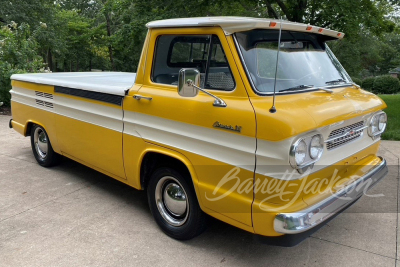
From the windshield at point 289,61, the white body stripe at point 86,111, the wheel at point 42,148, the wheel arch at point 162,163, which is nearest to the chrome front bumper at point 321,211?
the wheel arch at point 162,163

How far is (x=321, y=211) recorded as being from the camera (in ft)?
9.02

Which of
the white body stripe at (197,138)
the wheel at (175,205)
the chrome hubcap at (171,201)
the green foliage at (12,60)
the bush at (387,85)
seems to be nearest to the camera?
the white body stripe at (197,138)

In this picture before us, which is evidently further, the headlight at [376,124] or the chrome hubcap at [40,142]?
the chrome hubcap at [40,142]

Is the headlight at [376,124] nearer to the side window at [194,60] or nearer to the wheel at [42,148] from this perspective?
the side window at [194,60]

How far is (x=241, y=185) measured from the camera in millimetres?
2844

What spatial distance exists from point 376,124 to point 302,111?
137 centimetres

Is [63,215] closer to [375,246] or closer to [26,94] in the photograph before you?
[26,94]

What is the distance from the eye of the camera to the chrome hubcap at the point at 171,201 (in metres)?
3.49

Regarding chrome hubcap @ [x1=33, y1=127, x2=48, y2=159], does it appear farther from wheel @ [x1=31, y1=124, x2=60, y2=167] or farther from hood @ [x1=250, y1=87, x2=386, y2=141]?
hood @ [x1=250, y1=87, x2=386, y2=141]

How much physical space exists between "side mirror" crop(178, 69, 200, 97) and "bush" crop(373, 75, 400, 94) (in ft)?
78.5

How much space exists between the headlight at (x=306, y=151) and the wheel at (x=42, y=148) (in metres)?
4.05

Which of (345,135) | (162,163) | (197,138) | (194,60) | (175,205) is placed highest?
(194,60)

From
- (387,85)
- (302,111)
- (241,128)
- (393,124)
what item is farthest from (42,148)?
(387,85)

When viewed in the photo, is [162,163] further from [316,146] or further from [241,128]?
[316,146]
